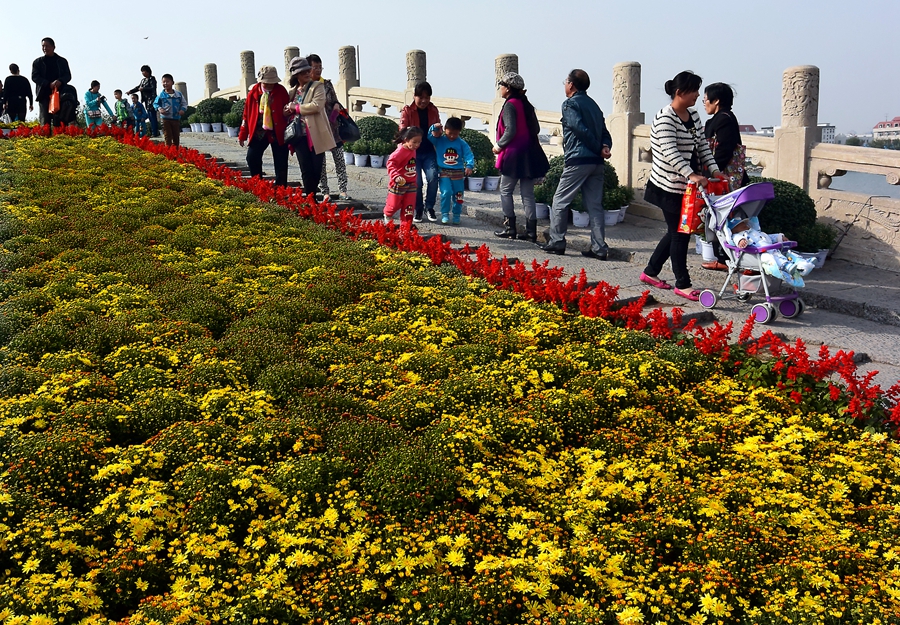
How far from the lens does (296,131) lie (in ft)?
33.6

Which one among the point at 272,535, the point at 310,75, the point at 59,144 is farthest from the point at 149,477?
the point at 59,144

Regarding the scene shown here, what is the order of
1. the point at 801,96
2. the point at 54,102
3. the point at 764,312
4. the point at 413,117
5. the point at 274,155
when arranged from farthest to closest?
the point at 54,102
the point at 274,155
the point at 413,117
the point at 801,96
the point at 764,312

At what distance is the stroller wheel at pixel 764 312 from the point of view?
675 cm

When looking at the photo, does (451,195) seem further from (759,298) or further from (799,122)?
(759,298)

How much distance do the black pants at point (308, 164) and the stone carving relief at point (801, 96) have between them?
5.61 metres

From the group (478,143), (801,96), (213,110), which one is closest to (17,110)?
(213,110)

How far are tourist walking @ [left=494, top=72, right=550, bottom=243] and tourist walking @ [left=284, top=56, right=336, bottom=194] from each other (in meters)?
2.19

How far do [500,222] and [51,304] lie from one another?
5.99m

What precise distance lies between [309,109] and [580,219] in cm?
357

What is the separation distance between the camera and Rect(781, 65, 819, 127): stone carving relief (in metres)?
9.63

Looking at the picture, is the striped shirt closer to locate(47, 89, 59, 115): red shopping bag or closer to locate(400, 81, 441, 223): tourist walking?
locate(400, 81, 441, 223): tourist walking

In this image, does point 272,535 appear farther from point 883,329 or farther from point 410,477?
point 883,329

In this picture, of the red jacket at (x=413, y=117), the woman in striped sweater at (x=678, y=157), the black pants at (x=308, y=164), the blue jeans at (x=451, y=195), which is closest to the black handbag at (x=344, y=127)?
the black pants at (x=308, y=164)

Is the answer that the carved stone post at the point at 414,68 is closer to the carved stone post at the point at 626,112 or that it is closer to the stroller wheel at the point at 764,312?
the carved stone post at the point at 626,112
